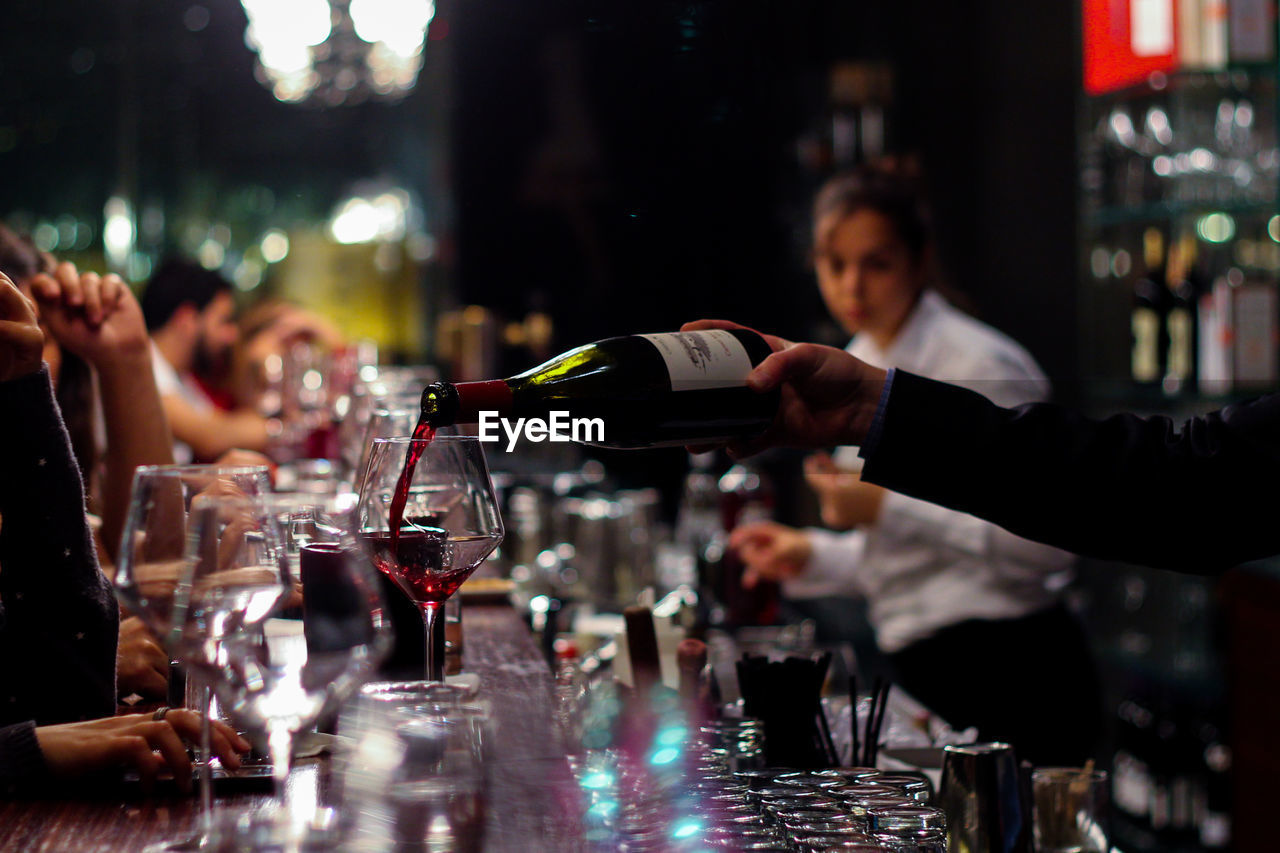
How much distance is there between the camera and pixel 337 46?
360 cm

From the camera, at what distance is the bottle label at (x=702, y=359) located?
3.48ft

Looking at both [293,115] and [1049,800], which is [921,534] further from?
[293,115]

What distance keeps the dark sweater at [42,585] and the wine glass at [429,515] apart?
0.74 feet

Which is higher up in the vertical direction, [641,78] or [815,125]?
[815,125]

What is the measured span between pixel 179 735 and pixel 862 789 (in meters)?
0.47

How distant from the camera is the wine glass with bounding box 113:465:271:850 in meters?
0.68

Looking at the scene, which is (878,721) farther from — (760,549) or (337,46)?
(337,46)

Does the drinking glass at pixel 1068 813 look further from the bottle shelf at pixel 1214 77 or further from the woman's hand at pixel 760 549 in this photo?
the bottle shelf at pixel 1214 77

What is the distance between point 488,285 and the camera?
240 cm

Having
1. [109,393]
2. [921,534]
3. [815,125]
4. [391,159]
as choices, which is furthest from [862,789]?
[391,159]

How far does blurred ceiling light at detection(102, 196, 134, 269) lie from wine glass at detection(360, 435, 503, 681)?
4.70 m

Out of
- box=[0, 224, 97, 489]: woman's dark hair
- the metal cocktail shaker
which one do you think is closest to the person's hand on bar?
the metal cocktail shaker

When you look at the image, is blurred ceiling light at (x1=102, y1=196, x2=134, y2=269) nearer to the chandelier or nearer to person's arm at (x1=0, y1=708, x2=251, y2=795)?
the chandelier

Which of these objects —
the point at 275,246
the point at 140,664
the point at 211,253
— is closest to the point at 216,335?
the point at 275,246
